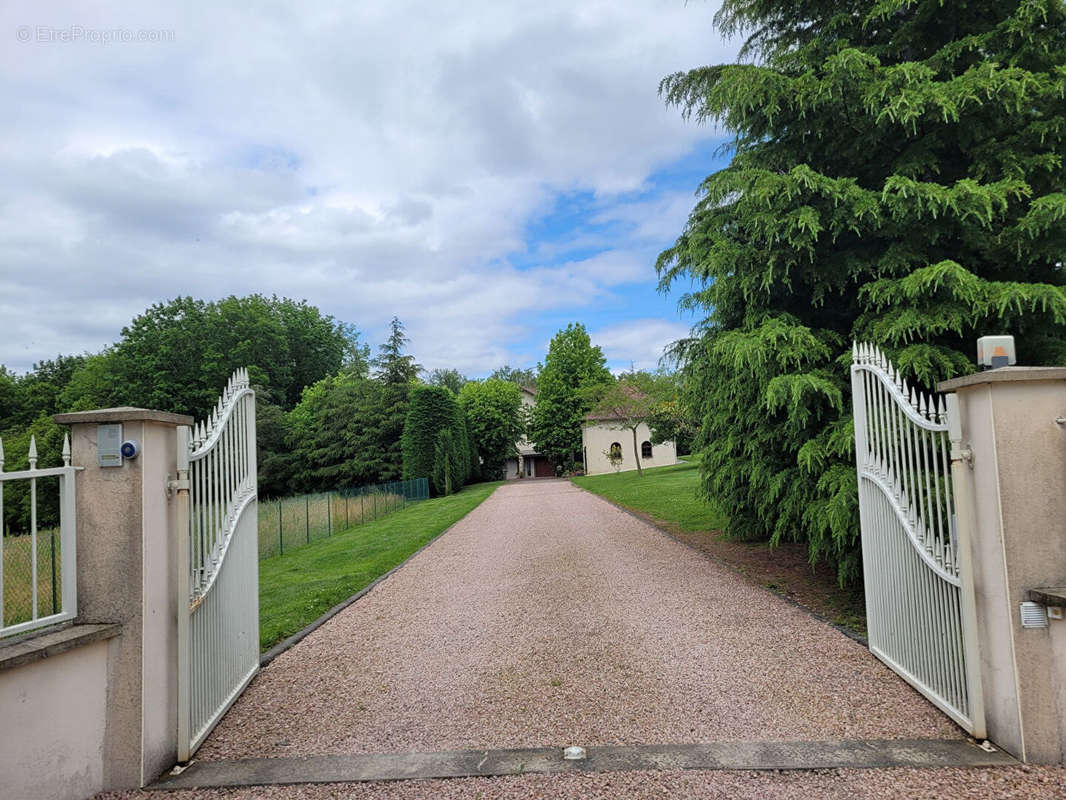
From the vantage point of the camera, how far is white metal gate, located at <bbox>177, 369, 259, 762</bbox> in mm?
3414

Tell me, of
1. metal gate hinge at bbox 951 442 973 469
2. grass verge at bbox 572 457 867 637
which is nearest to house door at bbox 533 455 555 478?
grass verge at bbox 572 457 867 637

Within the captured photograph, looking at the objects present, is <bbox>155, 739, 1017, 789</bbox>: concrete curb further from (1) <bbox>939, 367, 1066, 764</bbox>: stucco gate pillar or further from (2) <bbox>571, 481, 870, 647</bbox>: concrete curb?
(2) <bbox>571, 481, 870, 647</bbox>: concrete curb

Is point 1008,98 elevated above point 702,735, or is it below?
above

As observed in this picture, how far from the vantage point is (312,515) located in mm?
14711

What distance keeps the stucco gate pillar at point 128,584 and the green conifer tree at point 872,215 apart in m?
5.11

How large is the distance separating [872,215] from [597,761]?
527cm

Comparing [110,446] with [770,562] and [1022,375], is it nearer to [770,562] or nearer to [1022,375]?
[1022,375]

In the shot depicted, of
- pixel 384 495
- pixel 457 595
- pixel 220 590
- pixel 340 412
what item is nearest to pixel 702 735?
pixel 220 590

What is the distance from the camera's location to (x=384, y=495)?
20047 mm

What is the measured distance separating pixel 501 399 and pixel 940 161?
36550mm

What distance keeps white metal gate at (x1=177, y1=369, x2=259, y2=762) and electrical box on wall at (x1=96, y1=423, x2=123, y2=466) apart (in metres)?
0.35

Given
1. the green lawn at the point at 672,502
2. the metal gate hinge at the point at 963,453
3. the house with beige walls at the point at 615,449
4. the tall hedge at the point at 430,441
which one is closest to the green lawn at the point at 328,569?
the green lawn at the point at 672,502

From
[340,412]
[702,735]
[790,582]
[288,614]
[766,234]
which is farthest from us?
[340,412]

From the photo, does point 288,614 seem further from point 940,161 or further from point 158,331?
point 158,331
